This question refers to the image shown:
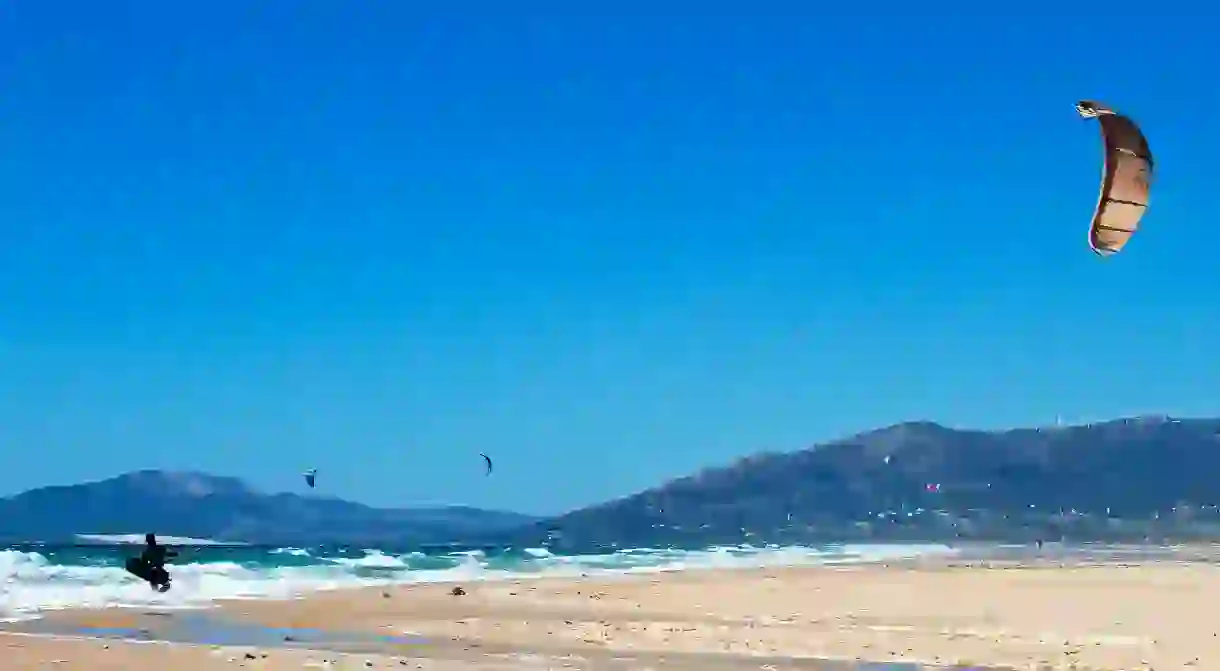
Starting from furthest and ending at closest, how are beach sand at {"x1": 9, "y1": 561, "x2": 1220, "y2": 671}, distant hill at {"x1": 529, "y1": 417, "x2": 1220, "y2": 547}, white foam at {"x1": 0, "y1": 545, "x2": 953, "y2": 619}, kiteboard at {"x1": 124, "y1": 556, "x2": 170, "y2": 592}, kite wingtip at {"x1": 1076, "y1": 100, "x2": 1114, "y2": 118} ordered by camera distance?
distant hill at {"x1": 529, "y1": 417, "x2": 1220, "y2": 547}
kiteboard at {"x1": 124, "y1": 556, "x2": 170, "y2": 592}
white foam at {"x1": 0, "y1": 545, "x2": 953, "y2": 619}
beach sand at {"x1": 9, "y1": 561, "x2": 1220, "y2": 671}
kite wingtip at {"x1": 1076, "y1": 100, "x2": 1114, "y2": 118}

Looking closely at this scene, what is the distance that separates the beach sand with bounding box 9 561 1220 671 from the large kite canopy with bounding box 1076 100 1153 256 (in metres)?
5.57

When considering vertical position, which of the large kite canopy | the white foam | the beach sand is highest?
the large kite canopy

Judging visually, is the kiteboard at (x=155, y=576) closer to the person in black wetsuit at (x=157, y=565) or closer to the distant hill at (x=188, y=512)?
the person in black wetsuit at (x=157, y=565)

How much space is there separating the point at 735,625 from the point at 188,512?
128m

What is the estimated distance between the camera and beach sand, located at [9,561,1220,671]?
15.3 meters

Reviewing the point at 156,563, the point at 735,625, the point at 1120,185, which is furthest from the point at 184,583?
the point at 1120,185

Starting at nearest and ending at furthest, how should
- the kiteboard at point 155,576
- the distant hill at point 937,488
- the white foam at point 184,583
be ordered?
the white foam at point 184,583 < the kiteboard at point 155,576 < the distant hill at point 937,488

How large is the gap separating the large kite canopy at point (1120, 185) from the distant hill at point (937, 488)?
374ft

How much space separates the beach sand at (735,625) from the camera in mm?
15273

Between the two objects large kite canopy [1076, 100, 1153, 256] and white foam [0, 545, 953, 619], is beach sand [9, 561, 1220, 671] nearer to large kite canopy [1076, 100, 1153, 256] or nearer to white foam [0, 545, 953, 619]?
white foam [0, 545, 953, 619]

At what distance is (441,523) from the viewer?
165 meters

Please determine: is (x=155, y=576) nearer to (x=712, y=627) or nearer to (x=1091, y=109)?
(x=712, y=627)

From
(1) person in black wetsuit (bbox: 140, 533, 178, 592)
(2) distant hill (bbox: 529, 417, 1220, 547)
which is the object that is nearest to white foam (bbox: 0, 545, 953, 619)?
(1) person in black wetsuit (bbox: 140, 533, 178, 592)

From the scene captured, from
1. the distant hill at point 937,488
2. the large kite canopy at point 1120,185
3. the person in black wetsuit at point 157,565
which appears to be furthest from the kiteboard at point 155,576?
the distant hill at point 937,488
